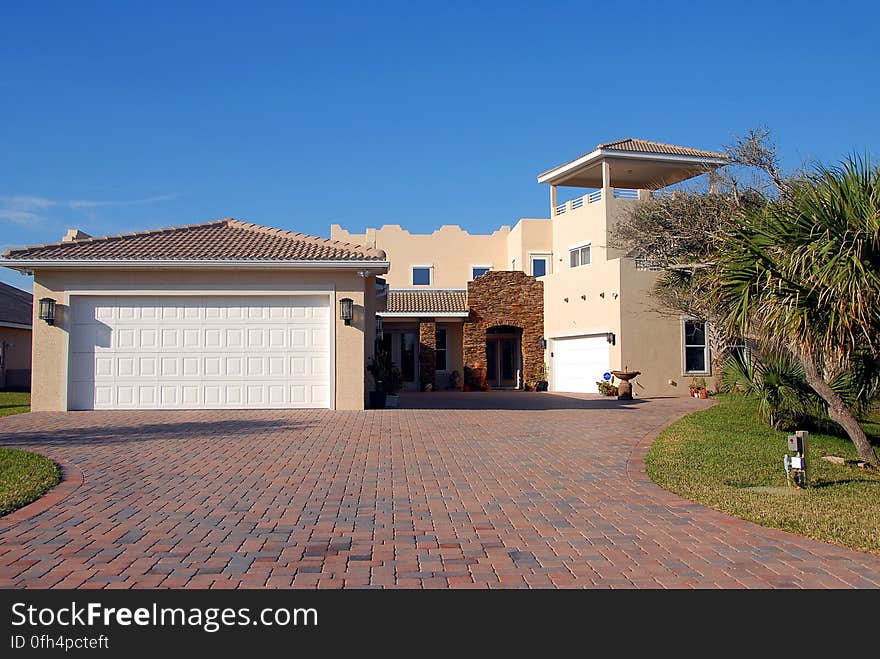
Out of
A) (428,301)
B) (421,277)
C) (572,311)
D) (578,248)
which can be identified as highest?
(578,248)

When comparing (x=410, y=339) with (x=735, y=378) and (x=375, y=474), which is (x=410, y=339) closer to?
(x=735, y=378)

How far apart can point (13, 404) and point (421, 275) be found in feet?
68.5

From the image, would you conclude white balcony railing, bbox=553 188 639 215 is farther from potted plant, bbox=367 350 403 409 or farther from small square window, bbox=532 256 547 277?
potted plant, bbox=367 350 403 409

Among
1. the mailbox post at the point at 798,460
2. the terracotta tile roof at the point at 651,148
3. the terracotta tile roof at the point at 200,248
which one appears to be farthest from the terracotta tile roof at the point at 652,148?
the mailbox post at the point at 798,460

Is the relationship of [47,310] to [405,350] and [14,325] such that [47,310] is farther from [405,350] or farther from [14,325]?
[405,350]

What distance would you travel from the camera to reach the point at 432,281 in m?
38.0

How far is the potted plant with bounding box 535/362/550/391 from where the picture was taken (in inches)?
1156

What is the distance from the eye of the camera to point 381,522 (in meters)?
7.11

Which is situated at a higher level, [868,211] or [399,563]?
[868,211]

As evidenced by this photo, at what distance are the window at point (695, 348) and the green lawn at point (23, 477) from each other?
19.8 m

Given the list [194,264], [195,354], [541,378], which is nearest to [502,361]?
[541,378]

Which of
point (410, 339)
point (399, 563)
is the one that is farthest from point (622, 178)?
point (399, 563)

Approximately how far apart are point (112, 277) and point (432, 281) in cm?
2179
